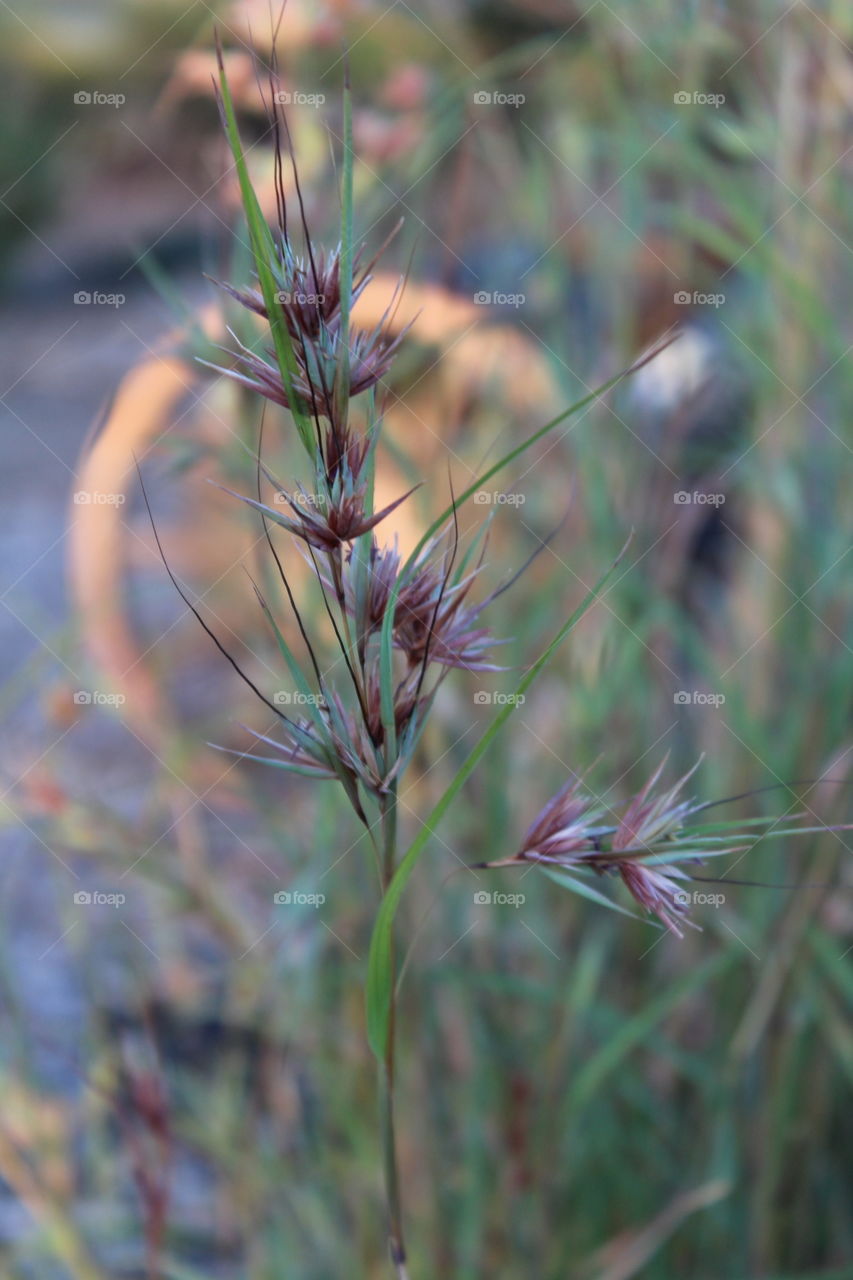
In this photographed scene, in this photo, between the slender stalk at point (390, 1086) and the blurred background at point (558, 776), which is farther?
the blurred background at point (558, 776)

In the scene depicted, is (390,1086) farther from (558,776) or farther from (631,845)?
(558,776)

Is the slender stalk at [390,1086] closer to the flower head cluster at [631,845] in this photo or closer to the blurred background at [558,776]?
the flower head cluster at [631,845]

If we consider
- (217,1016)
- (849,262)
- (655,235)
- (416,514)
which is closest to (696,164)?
(849,262)

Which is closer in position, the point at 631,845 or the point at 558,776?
the point at 631,845

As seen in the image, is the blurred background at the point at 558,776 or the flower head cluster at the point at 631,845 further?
the blurred background at the point at 558,776

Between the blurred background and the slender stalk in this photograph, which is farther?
the blurred background

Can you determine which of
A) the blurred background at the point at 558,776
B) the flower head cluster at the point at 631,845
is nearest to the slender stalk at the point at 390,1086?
the flower head cluster at the point at 631,845

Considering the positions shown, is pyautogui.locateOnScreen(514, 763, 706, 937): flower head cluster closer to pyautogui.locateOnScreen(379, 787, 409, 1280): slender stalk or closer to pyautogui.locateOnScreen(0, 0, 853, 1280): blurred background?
pyautogui.locateOnScreen(379, 787, 409, 1280): slender stalk

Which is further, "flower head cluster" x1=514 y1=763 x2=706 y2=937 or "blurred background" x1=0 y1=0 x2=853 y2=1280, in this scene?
"blurred background" x1=0 y1=0 x2=853 y2=1280

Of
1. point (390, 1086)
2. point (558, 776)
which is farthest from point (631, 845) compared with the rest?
point (558, 776)

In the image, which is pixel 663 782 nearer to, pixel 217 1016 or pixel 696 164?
pixel 696 164

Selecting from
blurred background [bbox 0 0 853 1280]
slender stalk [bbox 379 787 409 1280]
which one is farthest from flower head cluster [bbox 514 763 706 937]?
blurred background [bbox 0 0 853 1280]
